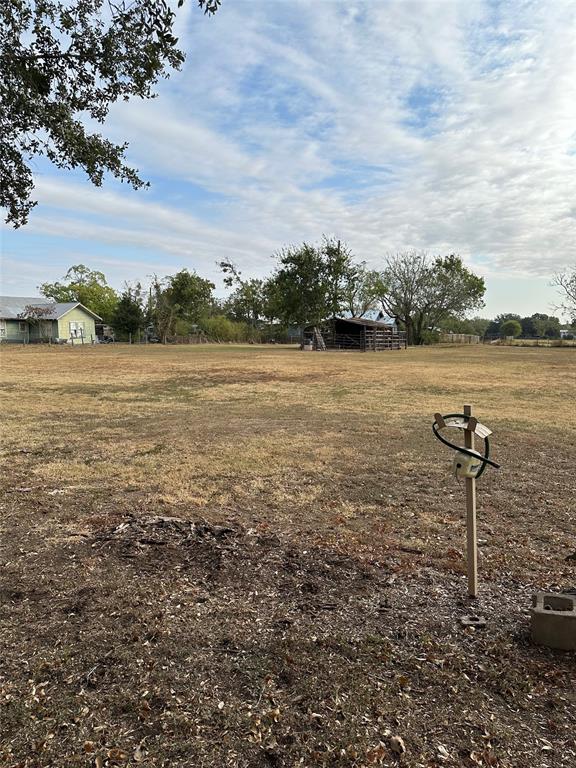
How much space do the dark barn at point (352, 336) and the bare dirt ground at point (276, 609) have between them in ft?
116

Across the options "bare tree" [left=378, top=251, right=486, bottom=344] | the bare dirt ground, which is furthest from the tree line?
the bare dirt ground

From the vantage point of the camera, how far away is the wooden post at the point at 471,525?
2.60 metres

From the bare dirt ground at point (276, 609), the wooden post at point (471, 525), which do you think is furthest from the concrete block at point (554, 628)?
the wooden post at point (471, 525)

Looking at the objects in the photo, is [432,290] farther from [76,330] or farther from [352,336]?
[76,330]

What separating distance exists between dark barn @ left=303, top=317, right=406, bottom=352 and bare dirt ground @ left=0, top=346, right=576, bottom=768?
35456mm

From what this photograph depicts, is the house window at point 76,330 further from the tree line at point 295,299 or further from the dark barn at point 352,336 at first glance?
the dark barn at point 352,336

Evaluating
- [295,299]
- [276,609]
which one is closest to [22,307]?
[295,299]

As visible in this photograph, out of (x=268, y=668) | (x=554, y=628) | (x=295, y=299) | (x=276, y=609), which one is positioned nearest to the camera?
(x=268, y=668)

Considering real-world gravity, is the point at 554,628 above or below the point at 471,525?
below

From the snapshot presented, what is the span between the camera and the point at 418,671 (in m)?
2.10

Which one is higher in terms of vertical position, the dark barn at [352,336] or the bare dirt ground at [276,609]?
the dark barn at [352,336]

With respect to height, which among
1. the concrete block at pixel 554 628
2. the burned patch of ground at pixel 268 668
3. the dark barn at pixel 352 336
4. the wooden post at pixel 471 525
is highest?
the dark barn at pixel 352 336

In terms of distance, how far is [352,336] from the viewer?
43188 millimetres

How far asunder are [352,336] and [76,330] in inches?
1120
